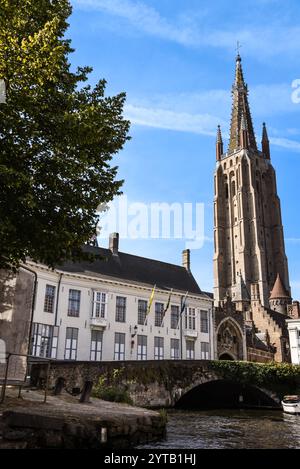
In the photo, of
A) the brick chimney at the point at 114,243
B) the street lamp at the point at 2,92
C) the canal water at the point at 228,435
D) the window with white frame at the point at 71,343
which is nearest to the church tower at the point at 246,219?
the brick chimney at the point at 114,243

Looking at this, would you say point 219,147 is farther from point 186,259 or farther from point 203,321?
point 203,321

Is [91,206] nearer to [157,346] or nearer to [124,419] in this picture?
[124,419]

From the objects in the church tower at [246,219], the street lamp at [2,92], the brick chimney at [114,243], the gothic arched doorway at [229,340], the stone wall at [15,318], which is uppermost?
the church tower at [246,219]

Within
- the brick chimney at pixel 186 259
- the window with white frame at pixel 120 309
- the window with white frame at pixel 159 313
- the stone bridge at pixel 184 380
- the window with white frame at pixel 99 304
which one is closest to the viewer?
the stone bridge at pixel 184 380

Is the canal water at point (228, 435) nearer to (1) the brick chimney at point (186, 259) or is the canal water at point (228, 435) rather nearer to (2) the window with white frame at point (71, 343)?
(2) the window with white frame at point (71, 343)

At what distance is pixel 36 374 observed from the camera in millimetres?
20078

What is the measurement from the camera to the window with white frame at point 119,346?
32.0m

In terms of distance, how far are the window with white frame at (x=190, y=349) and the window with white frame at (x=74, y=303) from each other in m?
11.0

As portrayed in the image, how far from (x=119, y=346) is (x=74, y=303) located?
498 cm

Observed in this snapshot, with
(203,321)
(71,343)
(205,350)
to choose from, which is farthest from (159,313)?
(71,343)

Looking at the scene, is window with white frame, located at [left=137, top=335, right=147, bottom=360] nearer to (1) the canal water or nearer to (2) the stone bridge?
(2) the stone bridge

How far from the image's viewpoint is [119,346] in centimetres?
3231

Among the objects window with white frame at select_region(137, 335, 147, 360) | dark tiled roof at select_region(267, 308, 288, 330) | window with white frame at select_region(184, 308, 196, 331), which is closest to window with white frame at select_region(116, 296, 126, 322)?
window with white frame at select_region(137, 335, 147, 360)
